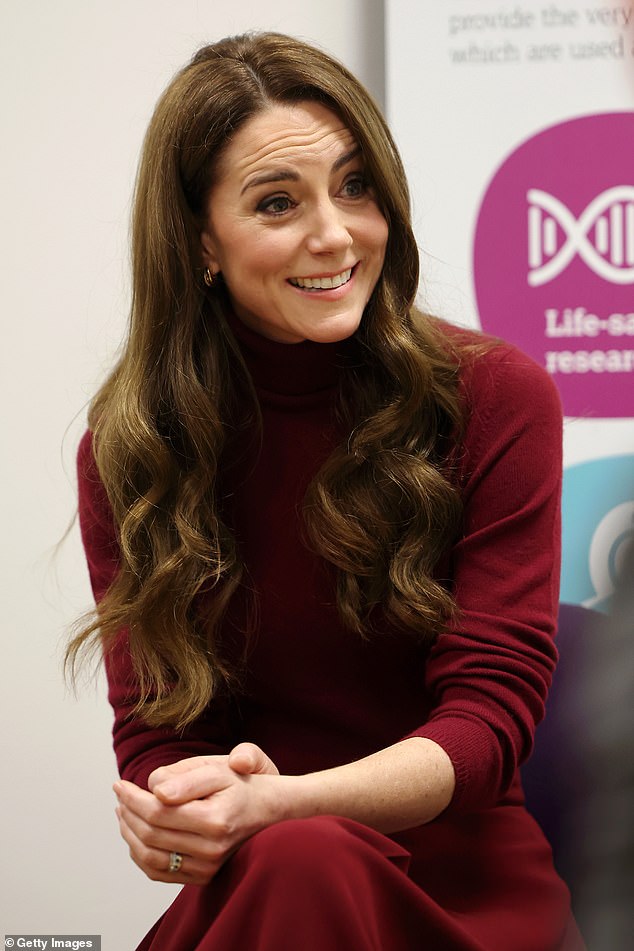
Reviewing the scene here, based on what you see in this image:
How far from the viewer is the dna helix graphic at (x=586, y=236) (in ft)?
6.37

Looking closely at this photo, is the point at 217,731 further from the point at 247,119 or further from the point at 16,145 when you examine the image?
the point at 16,145

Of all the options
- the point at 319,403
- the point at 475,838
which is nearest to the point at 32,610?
the point at 319,403

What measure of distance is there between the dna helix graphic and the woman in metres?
0.52

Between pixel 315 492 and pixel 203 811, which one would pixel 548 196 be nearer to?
pixel 315 492

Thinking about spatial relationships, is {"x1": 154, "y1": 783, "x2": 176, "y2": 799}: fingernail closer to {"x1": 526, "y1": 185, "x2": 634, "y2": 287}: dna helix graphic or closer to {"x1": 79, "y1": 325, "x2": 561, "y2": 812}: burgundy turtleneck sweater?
{"x1": 79, "y1": 325, "x2": 561, "y2": 812}: burgundy turtleneck sweater

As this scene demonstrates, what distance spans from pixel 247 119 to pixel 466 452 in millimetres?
440

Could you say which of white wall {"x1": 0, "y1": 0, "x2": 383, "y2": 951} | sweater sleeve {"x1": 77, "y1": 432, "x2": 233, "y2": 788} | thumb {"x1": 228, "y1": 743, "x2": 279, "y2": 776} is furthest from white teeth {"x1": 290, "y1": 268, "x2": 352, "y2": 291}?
white wall {"x1": 0, "y1": 0, "x2": 383, "y2": 951}

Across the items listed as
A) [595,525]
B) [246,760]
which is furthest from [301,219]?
[595,525]

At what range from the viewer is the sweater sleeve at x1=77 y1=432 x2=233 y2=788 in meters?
1.39

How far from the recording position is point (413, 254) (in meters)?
1.41

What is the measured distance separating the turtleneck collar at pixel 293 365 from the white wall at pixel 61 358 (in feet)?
2.51

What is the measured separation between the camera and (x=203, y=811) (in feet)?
3.68

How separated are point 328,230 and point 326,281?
61mm

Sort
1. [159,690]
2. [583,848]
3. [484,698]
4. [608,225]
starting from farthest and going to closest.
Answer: [608,225]
[583,848]
[159,690]
[484,698]
